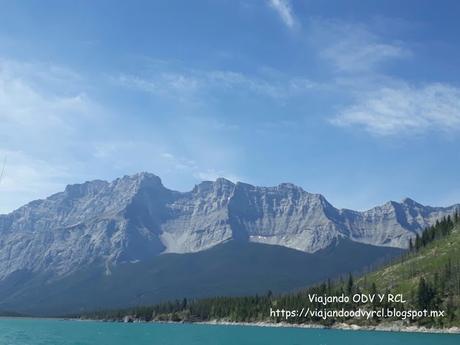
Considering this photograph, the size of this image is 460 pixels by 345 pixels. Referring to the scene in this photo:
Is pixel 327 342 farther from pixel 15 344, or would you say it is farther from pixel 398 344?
pixel 15 344

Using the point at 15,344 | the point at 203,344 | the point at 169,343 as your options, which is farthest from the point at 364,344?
the point at 15,344

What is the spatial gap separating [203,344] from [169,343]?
1238 centimetres

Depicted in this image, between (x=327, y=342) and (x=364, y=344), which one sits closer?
(x=364, y=344)

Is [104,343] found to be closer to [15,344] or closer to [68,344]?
[68,344]

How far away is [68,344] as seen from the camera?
175 meters

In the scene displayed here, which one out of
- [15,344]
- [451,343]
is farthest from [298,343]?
[15,344]

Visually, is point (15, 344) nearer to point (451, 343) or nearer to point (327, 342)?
point (327, 342)

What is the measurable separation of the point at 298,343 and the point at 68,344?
228ft

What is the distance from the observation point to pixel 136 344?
181m

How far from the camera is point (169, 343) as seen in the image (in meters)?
182

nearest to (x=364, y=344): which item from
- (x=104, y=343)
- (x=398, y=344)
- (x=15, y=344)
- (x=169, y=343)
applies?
(x=398, y=344)

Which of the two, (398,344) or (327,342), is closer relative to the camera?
(398,344)

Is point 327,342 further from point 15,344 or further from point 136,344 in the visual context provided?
point 15,344

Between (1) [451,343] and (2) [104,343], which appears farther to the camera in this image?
(2) [104,343]
